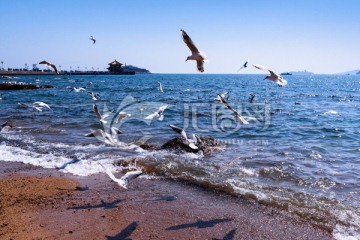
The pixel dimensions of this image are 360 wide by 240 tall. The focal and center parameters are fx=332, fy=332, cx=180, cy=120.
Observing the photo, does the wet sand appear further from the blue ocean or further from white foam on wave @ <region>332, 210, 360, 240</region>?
the blue ocean

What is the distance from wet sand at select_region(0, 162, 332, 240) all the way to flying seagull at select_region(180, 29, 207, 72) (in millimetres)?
3216

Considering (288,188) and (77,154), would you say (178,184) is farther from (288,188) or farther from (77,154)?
(77,154)

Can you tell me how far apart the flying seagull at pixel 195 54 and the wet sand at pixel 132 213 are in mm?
3216

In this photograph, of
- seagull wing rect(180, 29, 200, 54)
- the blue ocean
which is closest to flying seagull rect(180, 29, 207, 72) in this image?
seagull wing rect(180, 29, 200, 54)

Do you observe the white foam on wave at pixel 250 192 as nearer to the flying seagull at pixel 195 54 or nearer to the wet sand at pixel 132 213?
the wet sand at pixel 132 213

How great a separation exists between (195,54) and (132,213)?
13.9ft

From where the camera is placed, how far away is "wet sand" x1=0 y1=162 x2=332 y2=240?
599 cm

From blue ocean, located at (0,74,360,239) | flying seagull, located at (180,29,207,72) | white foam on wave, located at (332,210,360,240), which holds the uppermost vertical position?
flying seagull, located at (180,29,207,72)

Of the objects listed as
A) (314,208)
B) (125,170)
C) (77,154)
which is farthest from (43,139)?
(314,208)

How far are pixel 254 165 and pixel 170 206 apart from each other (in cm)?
447

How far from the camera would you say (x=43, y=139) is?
48.1ft

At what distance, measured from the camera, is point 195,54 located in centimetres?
855

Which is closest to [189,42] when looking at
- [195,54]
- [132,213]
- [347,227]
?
[195,54]

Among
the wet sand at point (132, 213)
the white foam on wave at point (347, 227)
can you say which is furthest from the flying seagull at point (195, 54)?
the white foam on wave at point (347, 227)
